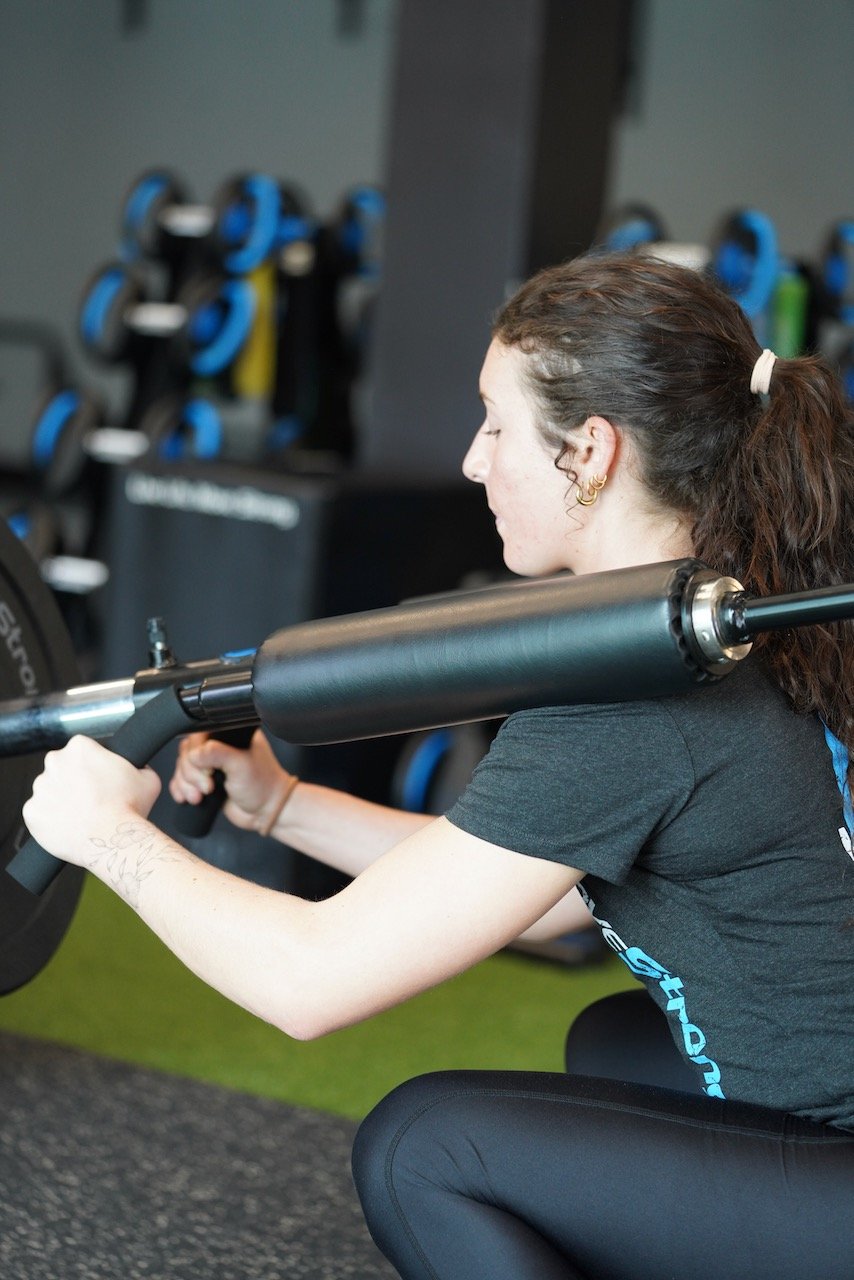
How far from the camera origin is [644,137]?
22.1 feet

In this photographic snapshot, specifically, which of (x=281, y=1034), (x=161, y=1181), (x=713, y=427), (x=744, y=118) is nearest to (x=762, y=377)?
(x=713, y=427)

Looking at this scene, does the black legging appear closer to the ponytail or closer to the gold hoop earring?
the ponytail

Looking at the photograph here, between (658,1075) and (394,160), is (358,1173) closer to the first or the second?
(658,1075)

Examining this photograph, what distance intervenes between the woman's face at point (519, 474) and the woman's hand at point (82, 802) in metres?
0.38

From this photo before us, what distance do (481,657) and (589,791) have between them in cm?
12

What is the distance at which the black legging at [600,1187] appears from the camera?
3.86 ft

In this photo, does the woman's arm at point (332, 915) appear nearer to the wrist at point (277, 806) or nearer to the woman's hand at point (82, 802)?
the woman's hand at point (82, 802)

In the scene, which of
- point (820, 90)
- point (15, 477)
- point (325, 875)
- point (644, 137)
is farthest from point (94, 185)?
point (325, 875)

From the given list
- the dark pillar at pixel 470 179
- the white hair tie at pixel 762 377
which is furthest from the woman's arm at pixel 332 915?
the dark pillar at pixel 470 179

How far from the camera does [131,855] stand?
127 centimetres

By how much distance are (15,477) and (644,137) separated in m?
3.03

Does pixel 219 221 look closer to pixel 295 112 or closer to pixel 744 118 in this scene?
pixel 744 118

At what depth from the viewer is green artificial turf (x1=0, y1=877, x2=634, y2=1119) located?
2.32m

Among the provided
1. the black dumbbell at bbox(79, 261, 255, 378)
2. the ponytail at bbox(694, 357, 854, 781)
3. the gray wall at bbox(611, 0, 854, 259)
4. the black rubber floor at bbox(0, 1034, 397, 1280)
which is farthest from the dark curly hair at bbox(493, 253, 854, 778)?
the gray wall at bbox(611, 0, 854, 259)
